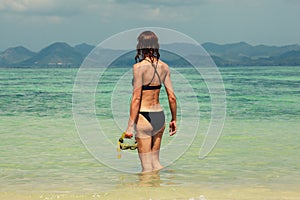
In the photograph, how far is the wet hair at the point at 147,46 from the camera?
7469mm

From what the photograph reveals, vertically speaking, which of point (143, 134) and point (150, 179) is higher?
point (143, 134)

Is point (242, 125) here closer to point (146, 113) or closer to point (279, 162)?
point (279, 162)

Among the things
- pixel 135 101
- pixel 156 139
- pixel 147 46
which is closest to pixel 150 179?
pixel 156 139

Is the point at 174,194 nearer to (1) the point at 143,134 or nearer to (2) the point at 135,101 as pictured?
(1) the point at 143,134

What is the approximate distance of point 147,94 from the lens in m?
7.71

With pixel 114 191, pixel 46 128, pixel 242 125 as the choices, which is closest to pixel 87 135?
pixel 46 128

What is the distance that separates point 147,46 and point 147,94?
2.28 ft

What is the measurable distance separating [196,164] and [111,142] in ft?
11.9

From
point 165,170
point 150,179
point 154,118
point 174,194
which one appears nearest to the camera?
point 174,194

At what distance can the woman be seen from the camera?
7.55 m

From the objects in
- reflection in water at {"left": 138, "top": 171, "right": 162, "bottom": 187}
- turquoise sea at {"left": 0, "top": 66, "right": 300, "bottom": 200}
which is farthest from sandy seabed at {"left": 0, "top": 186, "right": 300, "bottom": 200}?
reflection in water at {"left": 138, "top": 171, "right": 162, "bottom": 187}

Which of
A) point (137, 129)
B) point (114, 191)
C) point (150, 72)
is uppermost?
point (150, 72)

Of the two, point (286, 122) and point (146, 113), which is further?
point (286, 122)

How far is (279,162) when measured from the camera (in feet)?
33.2
